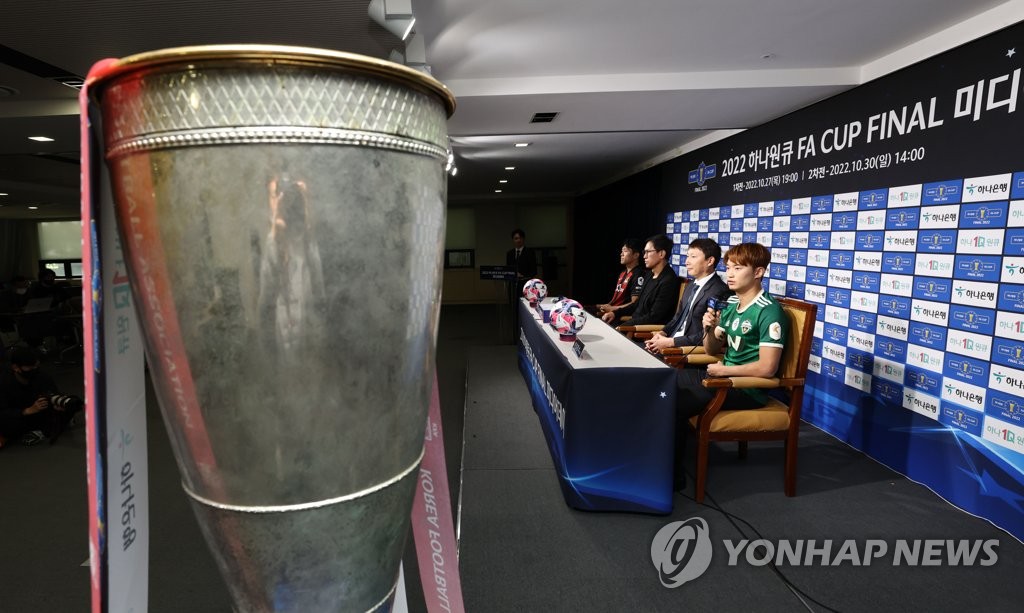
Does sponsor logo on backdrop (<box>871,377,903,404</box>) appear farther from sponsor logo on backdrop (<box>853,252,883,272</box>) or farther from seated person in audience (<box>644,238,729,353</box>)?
seated person in audience (<box>644,238,729,353</box>)

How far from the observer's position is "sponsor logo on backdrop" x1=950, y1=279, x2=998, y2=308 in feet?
7.20

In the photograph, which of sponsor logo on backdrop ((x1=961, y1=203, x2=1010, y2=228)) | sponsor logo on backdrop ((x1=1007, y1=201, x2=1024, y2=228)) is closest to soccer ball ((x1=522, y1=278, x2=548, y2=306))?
sponsor logo on backdrop ((x1=961, y1=203, x2=1010, y2=228))

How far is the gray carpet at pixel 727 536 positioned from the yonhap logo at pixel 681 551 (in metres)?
0.03

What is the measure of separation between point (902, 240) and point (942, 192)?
1.01ft

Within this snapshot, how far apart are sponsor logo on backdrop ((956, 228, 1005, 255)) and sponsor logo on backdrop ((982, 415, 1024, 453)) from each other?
0.73m

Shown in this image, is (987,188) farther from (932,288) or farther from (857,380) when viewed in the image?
(857,380)

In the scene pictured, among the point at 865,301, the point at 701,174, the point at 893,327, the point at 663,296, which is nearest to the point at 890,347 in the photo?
the point at 893,327

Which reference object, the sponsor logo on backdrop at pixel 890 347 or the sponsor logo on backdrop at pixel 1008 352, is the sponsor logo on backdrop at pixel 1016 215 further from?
the sponsor logo on backdrop at pixel 890 347

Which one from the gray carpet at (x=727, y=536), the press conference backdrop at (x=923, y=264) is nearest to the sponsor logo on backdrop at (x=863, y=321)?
the press conference backdrop at (x=923, y=264)

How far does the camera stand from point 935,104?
2.53 m

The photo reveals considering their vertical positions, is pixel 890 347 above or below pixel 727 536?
above

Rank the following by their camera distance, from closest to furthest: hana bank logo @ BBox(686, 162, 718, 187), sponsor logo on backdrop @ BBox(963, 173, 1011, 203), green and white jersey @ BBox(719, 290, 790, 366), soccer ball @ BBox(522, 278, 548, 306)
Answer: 1. sponsor logo on backdrop @ BBox(963, 173, 1011, 203)
2. green and white jersey @ BBox(719, 290, 790, 366)
3. soccer ball @ BBox(522, 278, 548, 306)
4. hana bank logo @ BBox(686, 162, 718, 187)

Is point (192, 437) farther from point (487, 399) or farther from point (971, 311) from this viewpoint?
point (487, 399)

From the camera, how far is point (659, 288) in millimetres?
3873
